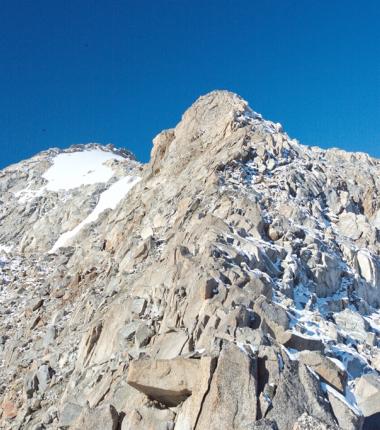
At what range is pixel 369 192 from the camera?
43562mm

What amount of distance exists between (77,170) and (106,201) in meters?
19.2

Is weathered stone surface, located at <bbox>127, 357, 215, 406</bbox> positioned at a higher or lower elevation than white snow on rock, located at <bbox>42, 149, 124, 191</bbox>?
lower

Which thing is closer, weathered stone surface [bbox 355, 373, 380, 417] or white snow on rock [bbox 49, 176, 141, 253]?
weathered stone surface [bbox 355, 373, 380, 417]

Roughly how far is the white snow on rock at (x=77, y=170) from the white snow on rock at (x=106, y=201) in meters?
4.48

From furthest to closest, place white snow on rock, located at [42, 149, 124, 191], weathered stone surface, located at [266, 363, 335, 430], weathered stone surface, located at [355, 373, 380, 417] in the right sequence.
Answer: white snow on rock, located at [42, 149, 124, 191]
weathered stone surface, located at [355, 373, 380, 417]
weathered stone surface, located at [266, 363, 335, 430]

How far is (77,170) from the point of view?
7862cm

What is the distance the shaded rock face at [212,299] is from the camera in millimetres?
14414

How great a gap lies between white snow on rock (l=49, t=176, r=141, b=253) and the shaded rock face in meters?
2.97

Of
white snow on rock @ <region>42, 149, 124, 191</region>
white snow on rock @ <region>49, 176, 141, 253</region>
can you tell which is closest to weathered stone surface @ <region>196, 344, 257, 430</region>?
white snow on rock @ <region>49, 176, 141, 253</region>

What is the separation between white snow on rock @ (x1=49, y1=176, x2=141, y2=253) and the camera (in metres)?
55.3

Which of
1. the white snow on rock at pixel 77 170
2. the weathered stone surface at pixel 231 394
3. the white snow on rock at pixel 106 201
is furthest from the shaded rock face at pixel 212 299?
the white snow on rock at pixel 77 170

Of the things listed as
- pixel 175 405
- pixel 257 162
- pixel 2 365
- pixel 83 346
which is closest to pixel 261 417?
pixel 175 405

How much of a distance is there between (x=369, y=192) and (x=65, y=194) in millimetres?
40203

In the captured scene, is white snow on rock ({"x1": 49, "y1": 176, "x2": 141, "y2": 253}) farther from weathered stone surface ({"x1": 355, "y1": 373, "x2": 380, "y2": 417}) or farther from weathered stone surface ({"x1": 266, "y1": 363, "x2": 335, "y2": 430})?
weathered stone surface ({"x1": 266, "y1": 363, "x2": 335, "y2": 430})
